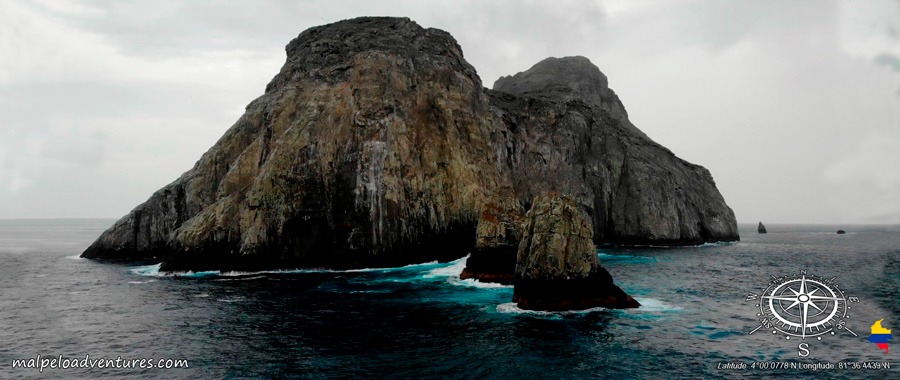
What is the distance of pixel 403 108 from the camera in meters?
70.8

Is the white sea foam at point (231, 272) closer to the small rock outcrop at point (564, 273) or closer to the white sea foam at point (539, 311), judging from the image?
the white sea foam at point (539, 311)

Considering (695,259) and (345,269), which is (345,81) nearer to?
(345,269)

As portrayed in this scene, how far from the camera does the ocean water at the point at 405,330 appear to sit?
22.8 meters

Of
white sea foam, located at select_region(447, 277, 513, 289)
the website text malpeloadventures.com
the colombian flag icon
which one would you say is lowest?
the website text malpeloadventures.com

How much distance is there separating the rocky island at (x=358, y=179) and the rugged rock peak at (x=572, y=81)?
1708 inches

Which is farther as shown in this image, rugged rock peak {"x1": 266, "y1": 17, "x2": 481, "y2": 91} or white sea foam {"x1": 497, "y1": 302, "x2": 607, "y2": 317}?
rugged rock peak {"x1": 266, "y1": 17, "x2": 481, "y2": 91}

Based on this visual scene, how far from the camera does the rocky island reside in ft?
198

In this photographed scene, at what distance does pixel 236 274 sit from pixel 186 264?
6518mm

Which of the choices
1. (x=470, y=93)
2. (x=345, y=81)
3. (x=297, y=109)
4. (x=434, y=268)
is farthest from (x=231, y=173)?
(x=470, y=93)

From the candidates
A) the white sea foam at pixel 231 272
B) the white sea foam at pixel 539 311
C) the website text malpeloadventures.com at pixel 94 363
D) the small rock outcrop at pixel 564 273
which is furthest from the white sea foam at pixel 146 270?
the small rock outcrop at pixel 564 273

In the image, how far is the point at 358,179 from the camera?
2525 inches

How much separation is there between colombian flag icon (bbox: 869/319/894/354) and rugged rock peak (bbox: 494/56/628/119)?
108907mm

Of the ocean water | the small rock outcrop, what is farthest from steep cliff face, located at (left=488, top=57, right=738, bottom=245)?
the small rock outcrop

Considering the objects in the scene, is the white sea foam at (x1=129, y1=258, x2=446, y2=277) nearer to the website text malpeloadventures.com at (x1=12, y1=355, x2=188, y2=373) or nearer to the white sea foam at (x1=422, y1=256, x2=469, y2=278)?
the white sea foam at (x1=422, y1=256, x2=469, y2=278)
